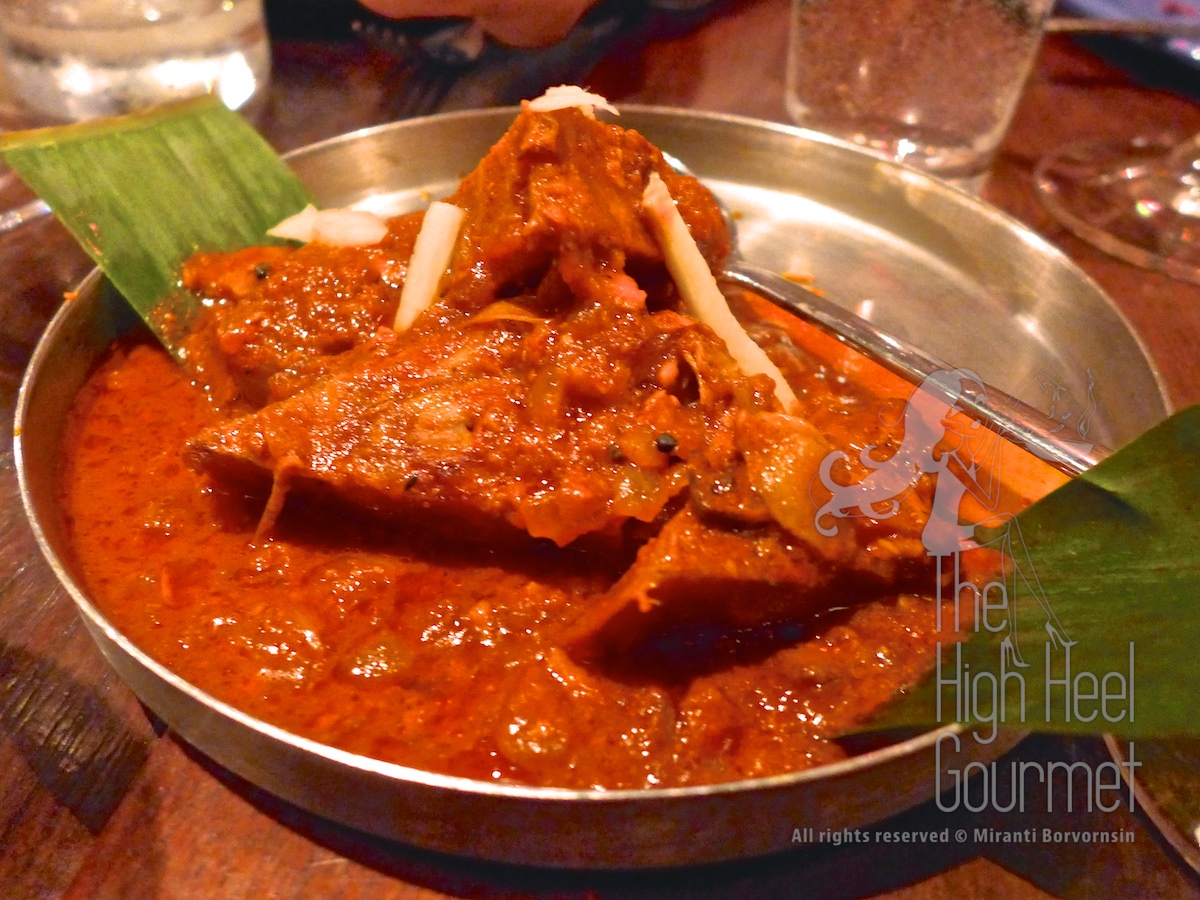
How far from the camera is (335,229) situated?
73.6 inches

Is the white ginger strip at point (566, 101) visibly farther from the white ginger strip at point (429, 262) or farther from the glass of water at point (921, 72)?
the glass of water at point (921, 72)

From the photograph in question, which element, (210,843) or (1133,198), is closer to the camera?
(210,843)

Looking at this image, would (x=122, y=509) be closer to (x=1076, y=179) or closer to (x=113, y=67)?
(x=113, y=67)

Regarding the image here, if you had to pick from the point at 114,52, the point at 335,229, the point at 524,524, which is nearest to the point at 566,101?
the point at 335,229

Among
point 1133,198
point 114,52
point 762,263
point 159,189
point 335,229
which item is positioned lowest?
point 1133,198

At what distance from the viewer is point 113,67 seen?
278cm

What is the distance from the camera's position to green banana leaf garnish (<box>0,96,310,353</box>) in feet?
5.84

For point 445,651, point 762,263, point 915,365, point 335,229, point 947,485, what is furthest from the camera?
point 762,263

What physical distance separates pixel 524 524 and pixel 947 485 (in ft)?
2.64

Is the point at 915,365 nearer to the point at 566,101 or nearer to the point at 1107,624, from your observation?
the point at 1107,624

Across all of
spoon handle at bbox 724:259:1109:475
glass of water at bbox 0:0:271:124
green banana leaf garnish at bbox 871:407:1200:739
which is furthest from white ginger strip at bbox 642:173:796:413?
glass of water at bbox 0:0:271:124

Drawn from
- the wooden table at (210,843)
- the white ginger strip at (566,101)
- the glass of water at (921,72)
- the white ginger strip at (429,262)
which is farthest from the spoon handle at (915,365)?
the glass of water at (921,72)

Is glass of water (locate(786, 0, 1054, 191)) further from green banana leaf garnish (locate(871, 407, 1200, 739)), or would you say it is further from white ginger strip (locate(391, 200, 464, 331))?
green banana leaf garnish (locate(871, 407, 1200, 739))

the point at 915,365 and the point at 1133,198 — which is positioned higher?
the point at 915,365
